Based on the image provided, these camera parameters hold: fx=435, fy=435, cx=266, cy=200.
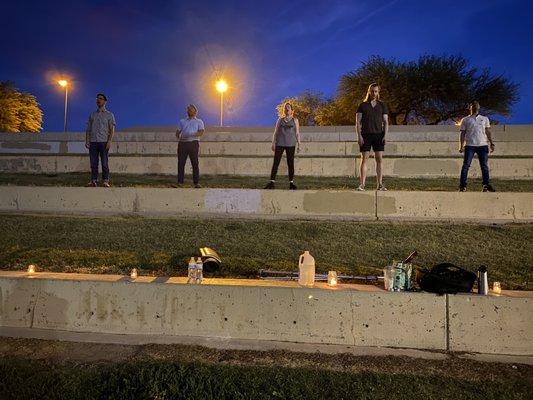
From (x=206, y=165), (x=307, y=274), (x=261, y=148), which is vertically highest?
(x=261, y=148)

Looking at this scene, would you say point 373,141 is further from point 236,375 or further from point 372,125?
point 236,375

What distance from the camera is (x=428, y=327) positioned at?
3.68 m

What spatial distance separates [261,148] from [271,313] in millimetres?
11614

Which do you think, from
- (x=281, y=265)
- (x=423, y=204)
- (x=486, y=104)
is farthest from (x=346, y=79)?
(x=281, y=265)

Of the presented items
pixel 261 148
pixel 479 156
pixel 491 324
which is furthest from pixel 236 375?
pixel 261 148

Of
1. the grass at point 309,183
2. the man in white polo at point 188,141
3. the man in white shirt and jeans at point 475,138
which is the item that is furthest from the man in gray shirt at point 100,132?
the man in white shirt and jeans at point 475,138

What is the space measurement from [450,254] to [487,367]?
1902mm

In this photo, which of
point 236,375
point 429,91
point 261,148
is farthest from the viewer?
point 429,91

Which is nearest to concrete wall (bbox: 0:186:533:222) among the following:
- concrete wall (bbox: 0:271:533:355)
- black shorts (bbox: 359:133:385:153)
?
black shorts (bbox: 359:133:385:153)

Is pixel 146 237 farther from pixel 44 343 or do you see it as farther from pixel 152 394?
pixel 152 394

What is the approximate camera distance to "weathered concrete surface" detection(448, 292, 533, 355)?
3.58 metres

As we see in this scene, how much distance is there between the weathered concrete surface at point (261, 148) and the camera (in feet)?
46.4

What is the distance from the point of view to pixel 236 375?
3088mm

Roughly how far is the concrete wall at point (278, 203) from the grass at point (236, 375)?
3.23 metres
